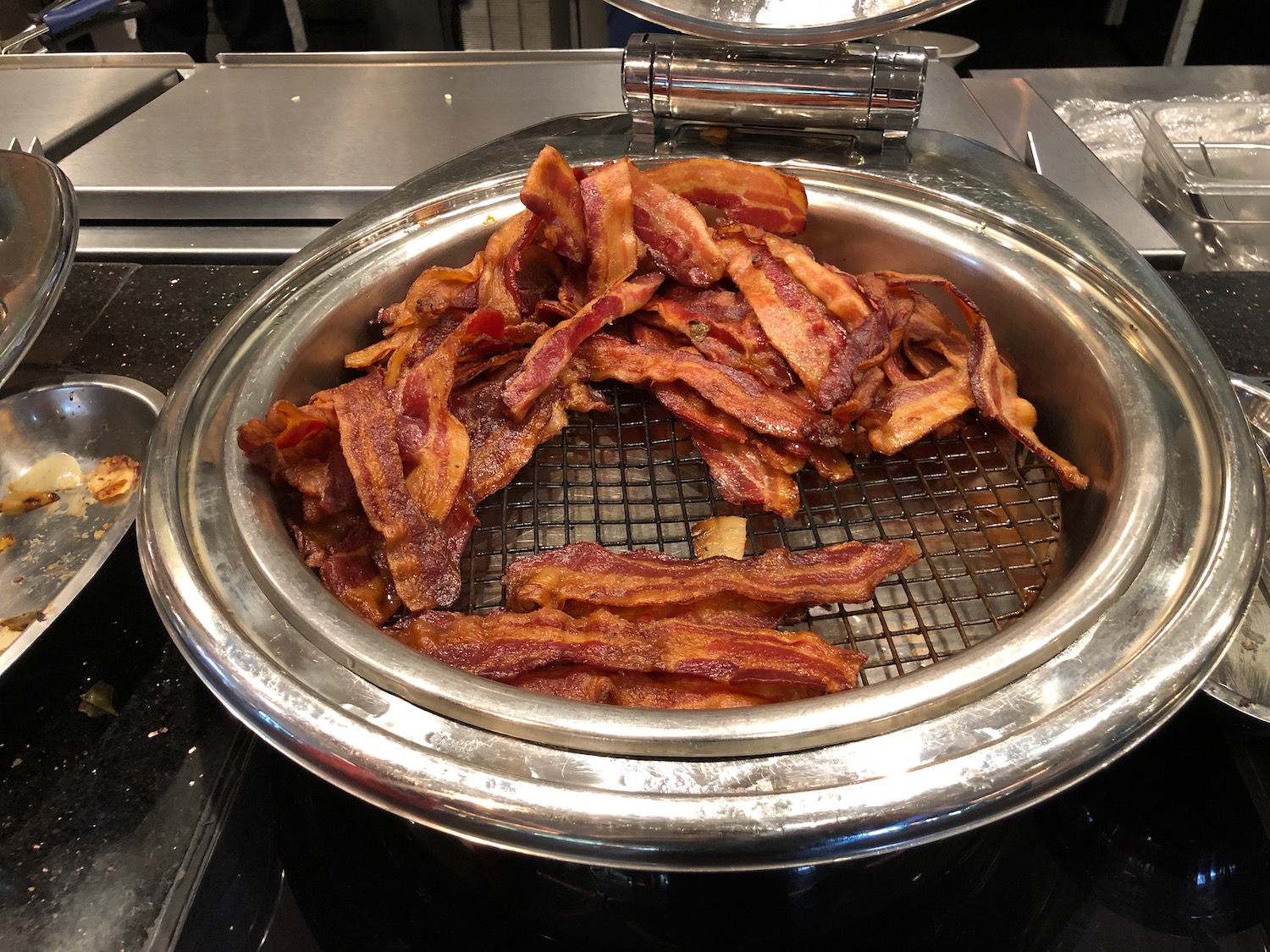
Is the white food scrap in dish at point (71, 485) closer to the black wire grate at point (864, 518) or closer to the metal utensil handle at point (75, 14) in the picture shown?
the black wire grate at point (864, 518)

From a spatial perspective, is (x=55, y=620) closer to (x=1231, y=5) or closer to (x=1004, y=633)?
(x=1004, y=633)

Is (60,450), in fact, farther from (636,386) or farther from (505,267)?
(636,386)

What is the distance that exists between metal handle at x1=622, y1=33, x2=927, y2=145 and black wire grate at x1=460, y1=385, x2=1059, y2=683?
0.89m

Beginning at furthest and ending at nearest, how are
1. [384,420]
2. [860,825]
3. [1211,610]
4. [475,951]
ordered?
[384,420], [475,951], [1211,610], [860,825]

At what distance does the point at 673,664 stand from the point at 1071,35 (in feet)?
29.7

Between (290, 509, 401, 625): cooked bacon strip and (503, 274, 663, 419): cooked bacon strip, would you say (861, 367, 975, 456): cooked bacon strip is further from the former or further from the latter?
(290, 509, 401, 625): cooked bacon strip

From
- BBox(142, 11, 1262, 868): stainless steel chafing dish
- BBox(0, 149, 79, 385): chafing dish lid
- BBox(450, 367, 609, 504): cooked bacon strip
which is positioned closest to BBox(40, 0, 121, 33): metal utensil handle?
BBox(0, 149, 79, 385): chafing dish lid

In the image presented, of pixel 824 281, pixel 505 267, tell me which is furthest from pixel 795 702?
pixel 505 267

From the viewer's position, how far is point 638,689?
128 cm

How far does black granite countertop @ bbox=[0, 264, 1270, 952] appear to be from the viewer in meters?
1.30

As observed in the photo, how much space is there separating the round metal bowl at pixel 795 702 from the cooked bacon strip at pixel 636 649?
16cm

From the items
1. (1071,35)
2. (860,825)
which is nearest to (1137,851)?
(860,825)

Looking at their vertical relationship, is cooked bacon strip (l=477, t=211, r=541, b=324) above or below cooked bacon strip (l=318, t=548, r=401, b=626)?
above

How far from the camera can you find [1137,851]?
58.2 inches
